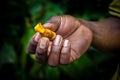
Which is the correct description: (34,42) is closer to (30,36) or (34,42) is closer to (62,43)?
(62,43)

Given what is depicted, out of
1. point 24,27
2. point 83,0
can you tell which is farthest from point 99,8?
point 24,27

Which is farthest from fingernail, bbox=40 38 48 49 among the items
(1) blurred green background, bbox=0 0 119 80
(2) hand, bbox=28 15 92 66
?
(1) blurred green background, bbox=0 0 119 80

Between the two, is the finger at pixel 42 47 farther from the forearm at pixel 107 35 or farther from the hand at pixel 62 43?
the forearm at pixel 107 35

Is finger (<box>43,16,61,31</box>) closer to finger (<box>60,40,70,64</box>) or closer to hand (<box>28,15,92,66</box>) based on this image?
hand (<box>28,15,92,66</box>)

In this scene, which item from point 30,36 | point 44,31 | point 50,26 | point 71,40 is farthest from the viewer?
point 30,36

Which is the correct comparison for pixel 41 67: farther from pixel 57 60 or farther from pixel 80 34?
pixel 57 60

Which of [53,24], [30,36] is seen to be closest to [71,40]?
[53,24]

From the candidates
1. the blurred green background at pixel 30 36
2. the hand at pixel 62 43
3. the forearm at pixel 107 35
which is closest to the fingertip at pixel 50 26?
the hand at pixel 62 43
